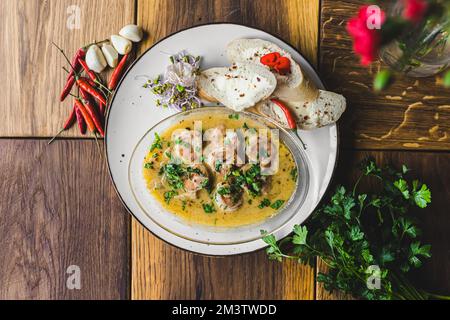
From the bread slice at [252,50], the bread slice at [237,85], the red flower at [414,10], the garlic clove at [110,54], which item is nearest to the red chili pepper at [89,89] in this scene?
the garlic clove at [110,54]

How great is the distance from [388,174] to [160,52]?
3.13ft

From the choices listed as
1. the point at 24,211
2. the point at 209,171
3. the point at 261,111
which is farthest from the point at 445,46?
the point at 24,211

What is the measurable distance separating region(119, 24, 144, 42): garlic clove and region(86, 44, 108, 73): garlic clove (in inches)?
4.5

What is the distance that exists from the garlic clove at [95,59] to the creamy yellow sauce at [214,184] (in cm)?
36

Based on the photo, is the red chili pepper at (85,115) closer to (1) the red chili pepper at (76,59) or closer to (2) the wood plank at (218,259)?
(1) the red chili pepper at (76,59)

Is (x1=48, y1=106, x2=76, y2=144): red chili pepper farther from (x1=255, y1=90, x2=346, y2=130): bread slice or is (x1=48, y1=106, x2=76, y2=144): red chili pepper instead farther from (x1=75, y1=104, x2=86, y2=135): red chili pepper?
(x1=255, y1=90, x2=346, y2=130): bread slice

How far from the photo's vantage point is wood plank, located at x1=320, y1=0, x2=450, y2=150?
1.91 metres

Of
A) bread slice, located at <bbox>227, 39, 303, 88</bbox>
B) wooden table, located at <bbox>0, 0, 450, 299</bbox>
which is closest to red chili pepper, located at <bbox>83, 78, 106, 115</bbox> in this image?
wooden table, located at <bbox>0, 0, 450, 299</bbox>

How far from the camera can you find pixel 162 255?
1.93m

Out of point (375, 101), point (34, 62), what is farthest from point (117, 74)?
point (375, 101)

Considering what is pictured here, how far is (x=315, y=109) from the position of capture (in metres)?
1.79
